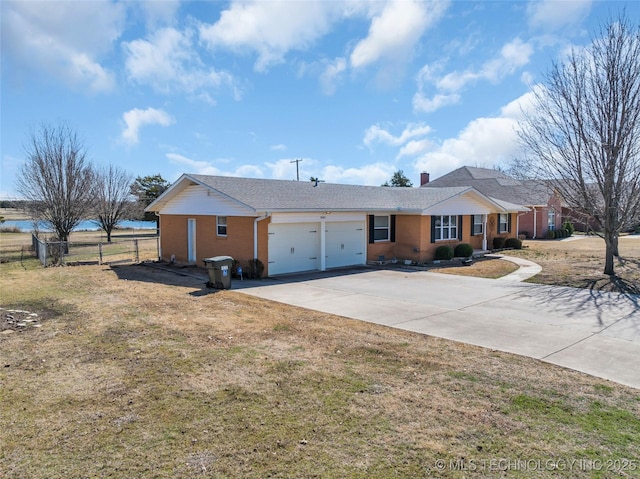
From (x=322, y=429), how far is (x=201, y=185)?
48.2ft

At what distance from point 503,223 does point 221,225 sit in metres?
19.0

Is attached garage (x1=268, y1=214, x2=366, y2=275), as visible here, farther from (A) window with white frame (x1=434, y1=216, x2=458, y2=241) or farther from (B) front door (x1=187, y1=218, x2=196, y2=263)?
(B) front door (x1=187, y1=218, x2=196, y2=263)

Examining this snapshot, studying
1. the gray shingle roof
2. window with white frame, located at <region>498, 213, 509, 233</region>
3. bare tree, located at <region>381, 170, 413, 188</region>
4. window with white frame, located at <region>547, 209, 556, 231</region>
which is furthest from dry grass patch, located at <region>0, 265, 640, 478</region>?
bare tree, located at <region>381, 170, 413, 188</region>

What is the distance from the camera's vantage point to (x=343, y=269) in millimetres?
18484

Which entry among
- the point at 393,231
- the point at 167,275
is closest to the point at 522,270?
the point at 393,231

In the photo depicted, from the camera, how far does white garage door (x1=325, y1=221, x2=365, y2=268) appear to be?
18573 mm

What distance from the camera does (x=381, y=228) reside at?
20656 mm

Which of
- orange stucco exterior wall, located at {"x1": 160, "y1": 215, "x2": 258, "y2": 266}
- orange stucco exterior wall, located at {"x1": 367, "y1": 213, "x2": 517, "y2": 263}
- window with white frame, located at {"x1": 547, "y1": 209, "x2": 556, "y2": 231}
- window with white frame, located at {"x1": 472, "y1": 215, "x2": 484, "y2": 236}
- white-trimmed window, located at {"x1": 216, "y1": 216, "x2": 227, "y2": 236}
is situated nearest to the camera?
orange stucco exterior wall, located at {"x1": 160, "y1": 215, "x2": 258, "y2": 266}

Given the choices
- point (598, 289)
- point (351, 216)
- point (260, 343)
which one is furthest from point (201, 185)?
point (598, 289)

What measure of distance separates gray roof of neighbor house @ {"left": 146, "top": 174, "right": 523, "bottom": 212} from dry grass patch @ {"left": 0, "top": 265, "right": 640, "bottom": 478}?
27.7ft

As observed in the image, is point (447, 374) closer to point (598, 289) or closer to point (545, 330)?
point (545, 330)

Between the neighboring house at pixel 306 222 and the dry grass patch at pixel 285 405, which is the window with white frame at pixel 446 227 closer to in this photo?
the neighboring house at pixel 306 222

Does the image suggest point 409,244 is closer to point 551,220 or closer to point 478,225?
point 478,225

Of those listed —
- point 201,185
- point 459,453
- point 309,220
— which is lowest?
point 459,453
